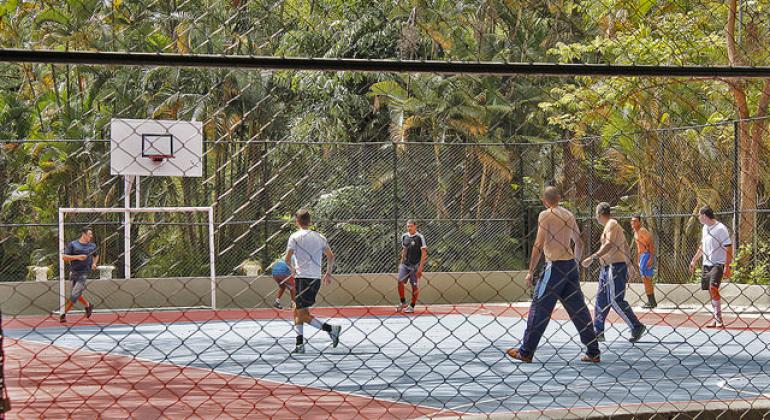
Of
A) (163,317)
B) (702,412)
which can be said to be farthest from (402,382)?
(163,317)

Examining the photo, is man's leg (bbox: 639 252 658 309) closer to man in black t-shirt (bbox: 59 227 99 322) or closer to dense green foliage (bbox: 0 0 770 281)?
dense green foliage (bbox: 0 0 770 281)

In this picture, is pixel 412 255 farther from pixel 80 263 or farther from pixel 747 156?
pixel 747 156

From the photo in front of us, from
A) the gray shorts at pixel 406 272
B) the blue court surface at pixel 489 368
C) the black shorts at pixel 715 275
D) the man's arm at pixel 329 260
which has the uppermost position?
the man's arm at pixel 329 260

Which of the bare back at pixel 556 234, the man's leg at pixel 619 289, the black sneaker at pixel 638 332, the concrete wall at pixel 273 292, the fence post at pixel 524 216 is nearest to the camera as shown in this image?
the bare back at pixel 556 234

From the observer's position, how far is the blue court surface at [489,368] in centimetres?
843

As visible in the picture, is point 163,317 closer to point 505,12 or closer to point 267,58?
point 505,12

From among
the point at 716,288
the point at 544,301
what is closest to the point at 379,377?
the point at 544,301

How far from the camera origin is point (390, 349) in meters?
13.5

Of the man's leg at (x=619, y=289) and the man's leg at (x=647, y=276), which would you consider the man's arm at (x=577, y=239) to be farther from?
the man's leg at (x=647, y=276)

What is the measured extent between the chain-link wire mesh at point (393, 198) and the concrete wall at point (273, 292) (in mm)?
63

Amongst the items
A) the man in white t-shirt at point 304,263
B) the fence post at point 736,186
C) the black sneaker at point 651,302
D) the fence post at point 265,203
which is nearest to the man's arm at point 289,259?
the man in white t-shirt at point 304,263

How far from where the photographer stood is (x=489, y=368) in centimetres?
1047

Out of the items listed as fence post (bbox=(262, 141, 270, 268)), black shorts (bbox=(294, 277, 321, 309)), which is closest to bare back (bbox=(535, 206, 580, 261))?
black shorts (bbox=(294, 277, 321, 309))

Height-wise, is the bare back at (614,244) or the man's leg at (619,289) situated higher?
the bare back at (614,244)
